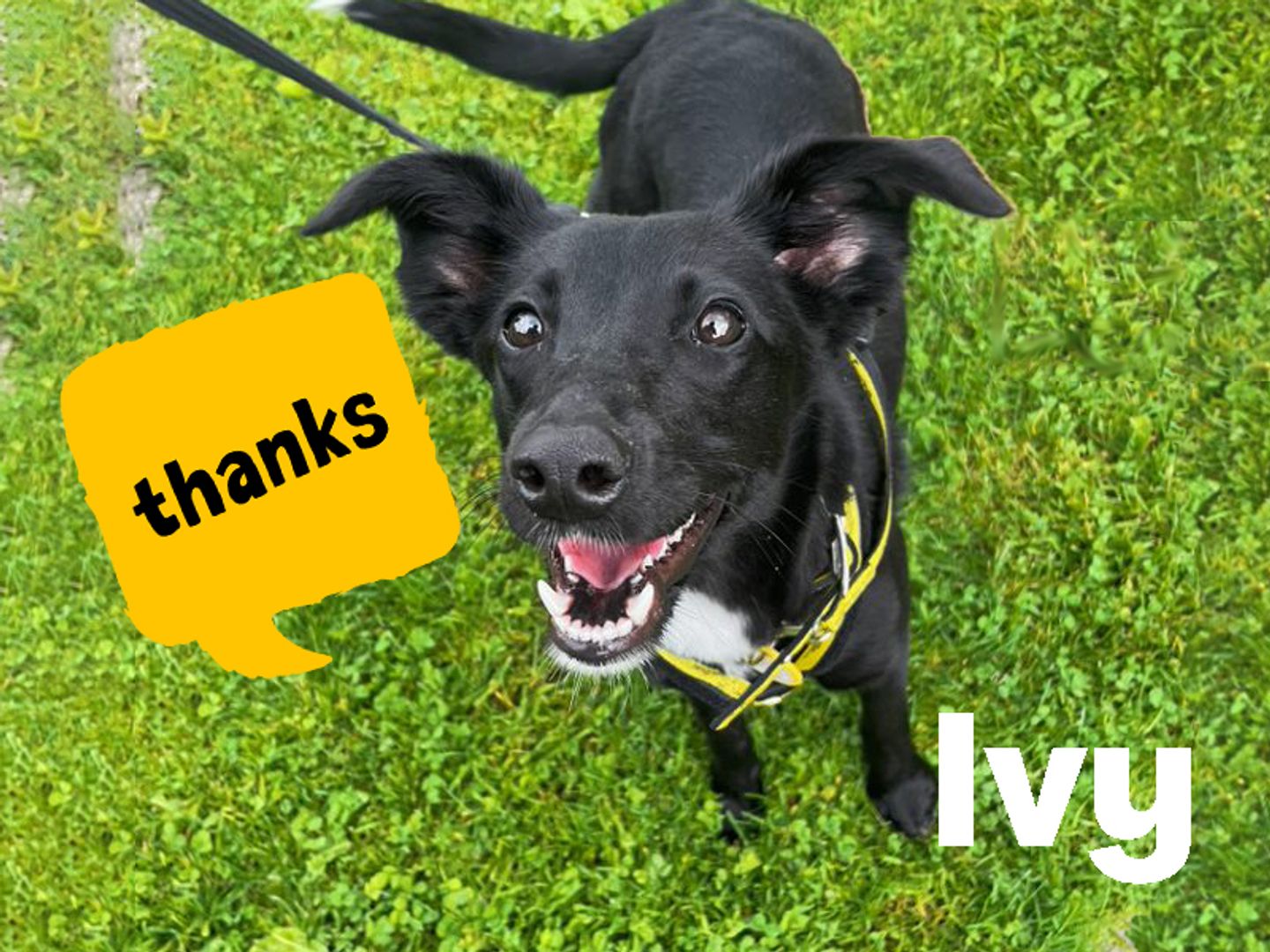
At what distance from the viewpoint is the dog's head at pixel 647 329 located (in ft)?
7.57

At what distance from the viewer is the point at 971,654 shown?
3953 mm

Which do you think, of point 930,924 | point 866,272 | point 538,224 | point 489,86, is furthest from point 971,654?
point 489,86

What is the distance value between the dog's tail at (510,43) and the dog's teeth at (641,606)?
1918mm

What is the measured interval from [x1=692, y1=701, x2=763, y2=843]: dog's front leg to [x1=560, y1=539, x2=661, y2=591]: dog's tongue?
108 cm

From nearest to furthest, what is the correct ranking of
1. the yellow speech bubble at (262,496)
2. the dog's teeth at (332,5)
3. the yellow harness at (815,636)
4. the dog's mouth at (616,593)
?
the dog's mouth at (616,593)
the yellow harness at (815,636)
the dog's teeth at (332,5)
the yellow speech bubble at (262,496)

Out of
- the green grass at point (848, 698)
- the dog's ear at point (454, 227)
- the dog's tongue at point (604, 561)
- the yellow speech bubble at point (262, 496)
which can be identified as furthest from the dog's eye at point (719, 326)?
the yellow speech bubble at point (262, 496)

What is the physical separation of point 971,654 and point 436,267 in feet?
6.85

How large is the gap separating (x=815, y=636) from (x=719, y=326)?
825mm

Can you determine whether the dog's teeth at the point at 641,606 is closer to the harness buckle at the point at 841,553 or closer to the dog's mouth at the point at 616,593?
the dog's mouth at the point at 616,593

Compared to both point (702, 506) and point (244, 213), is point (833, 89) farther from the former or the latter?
point (244, 213)

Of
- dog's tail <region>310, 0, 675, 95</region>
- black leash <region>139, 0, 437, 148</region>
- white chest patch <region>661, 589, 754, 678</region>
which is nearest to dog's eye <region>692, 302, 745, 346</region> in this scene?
white chest patch <region>661, 589, 754, 678</region>

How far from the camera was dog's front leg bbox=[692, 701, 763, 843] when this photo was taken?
3.63 m

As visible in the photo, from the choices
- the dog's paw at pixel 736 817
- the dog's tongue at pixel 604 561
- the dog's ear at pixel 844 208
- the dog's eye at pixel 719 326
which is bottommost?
the dog's paw at pixel 736 817

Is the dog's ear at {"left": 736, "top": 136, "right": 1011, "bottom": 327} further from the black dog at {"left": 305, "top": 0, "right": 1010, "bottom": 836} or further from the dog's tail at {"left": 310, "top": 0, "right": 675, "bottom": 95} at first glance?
the dog's tail at {"left": 310, "top": 0, "right": 675, "bottom": 95}
